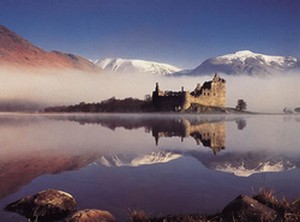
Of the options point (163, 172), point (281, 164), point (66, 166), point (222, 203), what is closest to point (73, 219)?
point (222, 203)

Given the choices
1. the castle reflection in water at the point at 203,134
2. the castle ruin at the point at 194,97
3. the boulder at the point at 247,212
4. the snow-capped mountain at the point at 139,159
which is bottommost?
the snow-capped mountain at the point at 139,159

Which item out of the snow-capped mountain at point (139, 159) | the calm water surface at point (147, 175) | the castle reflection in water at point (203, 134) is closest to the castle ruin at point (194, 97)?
the castle reflection in water at point (203, 134)

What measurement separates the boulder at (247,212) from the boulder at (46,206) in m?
2.65

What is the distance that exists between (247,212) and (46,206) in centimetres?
330

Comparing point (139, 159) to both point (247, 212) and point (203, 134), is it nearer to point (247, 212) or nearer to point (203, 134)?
point (247, 212)

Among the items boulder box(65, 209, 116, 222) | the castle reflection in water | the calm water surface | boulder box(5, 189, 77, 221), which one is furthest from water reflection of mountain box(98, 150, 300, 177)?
boulder box(65, 209, 116, 222)

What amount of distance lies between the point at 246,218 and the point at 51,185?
15.3ft

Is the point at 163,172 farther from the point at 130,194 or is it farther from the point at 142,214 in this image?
the point at 142,214

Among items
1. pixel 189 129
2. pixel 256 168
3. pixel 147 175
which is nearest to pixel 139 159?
pixel 147 175

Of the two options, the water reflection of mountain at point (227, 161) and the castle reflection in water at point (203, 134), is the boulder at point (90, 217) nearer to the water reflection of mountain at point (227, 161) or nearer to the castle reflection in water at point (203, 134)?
the water reflection of mountain at point (227, 161)

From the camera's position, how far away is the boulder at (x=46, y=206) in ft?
20.2

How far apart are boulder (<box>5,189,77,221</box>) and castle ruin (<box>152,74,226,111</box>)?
56743mm

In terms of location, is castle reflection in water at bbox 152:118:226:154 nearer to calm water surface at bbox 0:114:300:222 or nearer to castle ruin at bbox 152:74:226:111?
calm water surface at bbox 0:114:300:222

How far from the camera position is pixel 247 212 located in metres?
5.85
